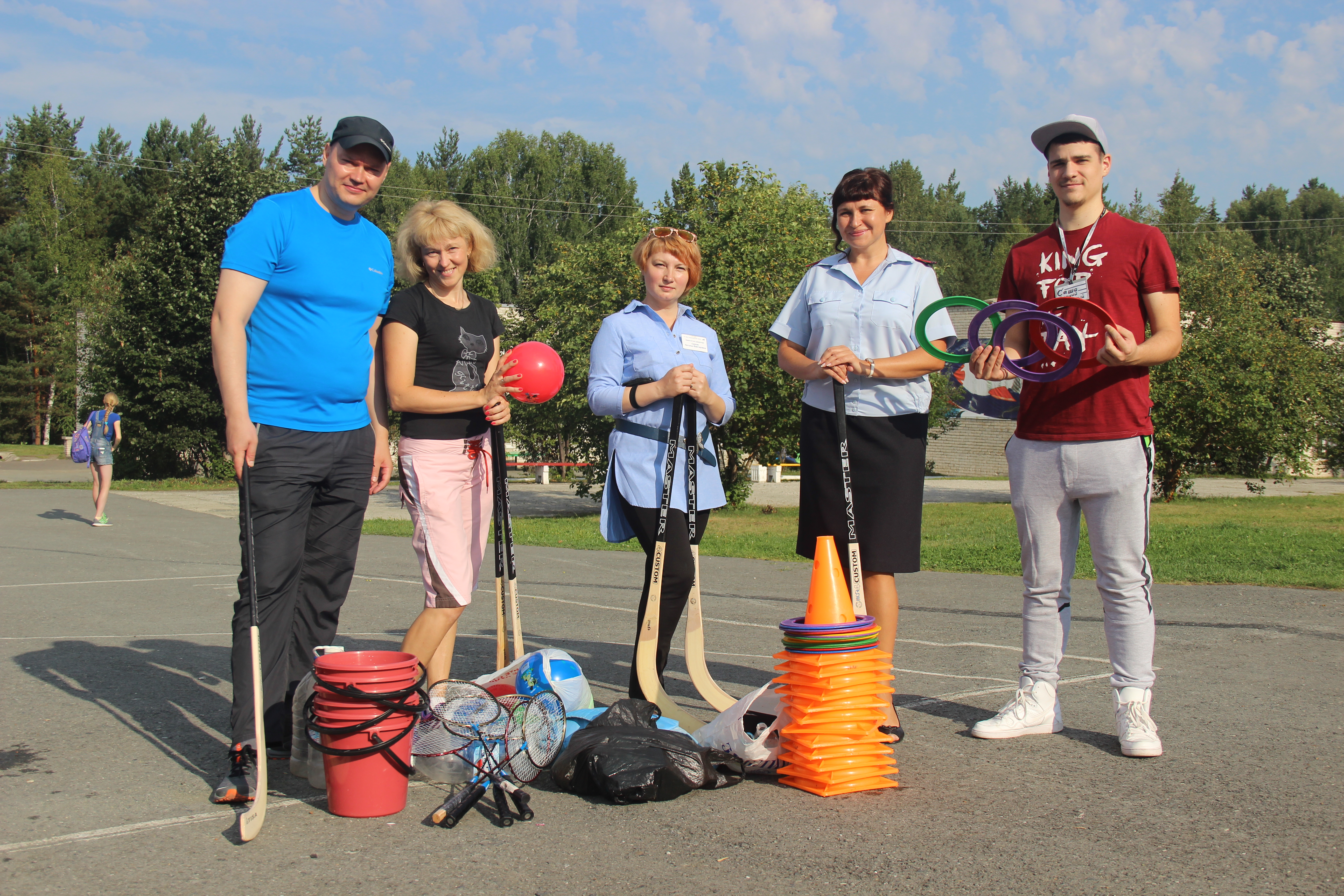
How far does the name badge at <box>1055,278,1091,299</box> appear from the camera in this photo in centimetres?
417

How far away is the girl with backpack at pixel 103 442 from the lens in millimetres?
16375

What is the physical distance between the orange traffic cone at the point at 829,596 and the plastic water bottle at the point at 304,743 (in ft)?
5.70

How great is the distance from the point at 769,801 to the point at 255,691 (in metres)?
1.84

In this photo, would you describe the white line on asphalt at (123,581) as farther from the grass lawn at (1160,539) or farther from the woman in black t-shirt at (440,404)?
the woman in black t-shirt at (440,404)

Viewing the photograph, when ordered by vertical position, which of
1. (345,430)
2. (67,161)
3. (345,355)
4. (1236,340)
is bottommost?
(345,430)

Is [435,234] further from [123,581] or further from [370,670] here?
[123,581]

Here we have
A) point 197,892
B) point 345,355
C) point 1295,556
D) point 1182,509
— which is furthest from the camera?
point 1182,509

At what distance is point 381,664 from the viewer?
11.5 feet

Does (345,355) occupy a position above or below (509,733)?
above

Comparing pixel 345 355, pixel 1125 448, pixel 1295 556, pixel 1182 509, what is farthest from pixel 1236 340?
pixel 345 355

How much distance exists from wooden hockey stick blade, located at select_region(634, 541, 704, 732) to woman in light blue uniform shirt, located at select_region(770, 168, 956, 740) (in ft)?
2.27

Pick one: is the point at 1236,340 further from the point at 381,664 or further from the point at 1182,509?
the point at 381,664

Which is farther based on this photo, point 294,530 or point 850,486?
point 850,486

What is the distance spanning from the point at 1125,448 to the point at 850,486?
113 centimetres
